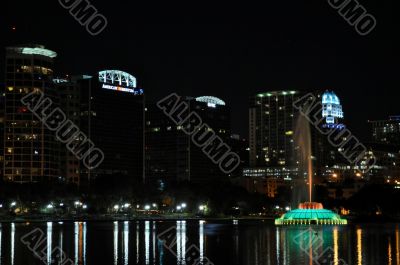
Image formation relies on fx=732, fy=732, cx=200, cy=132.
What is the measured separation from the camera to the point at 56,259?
2371 inches

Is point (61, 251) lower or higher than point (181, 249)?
higher

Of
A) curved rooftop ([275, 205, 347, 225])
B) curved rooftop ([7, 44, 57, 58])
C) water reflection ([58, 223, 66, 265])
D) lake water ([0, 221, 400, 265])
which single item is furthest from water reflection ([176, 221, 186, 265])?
curved rooftop ([7, 44, 57, 58])

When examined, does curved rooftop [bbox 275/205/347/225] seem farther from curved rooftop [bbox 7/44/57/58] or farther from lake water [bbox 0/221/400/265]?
curved rooftop [bbox 7/44/57/58]

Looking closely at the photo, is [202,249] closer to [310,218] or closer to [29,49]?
[310,218]

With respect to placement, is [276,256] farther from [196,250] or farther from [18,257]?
[18,257]

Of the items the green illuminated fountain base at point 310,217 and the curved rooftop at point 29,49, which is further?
the curved rooftop at point 29,49

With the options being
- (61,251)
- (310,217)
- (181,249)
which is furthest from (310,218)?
(61,251)

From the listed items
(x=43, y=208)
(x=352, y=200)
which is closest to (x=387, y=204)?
(x=352, y=200)

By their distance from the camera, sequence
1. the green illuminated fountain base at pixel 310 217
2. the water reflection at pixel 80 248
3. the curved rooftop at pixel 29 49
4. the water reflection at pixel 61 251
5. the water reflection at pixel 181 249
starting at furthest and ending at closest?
1. the curved rooftop at pixel 29 49
2. the green illuminated fountain base at pixel 310 217
3. the water reflection at pixel 80 248
4. the water reflection at pixel 181 249
5. the water reflection at pixel 61 251

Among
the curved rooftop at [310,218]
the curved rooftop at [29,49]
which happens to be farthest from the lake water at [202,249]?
the curved rooftop at [29,49]

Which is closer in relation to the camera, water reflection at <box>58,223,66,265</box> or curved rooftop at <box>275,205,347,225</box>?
water reflection at <box>58,223,66,265</box>

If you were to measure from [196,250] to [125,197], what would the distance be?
351ft

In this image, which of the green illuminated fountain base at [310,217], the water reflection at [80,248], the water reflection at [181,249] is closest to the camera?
the water reflection at [181,249]

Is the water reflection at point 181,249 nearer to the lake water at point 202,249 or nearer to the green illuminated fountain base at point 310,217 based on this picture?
the lake water at point 202,249
